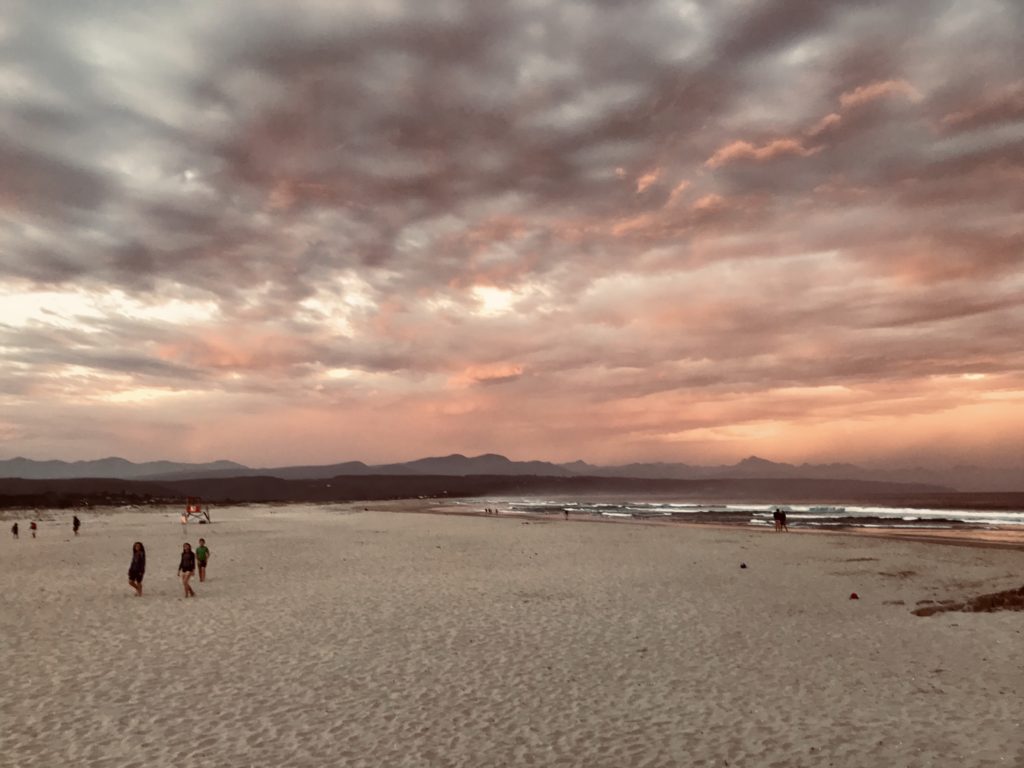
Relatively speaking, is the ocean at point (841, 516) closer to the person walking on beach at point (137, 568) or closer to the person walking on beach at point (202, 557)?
the person walking on beach at point (202, 557)

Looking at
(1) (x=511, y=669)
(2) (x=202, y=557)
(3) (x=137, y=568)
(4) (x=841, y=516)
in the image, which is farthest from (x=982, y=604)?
(4) (x=841, y=516)

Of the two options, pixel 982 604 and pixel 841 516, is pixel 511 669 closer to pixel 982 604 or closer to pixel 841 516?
pixel 982 604

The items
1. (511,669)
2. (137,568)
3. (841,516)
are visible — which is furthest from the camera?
(841,516)

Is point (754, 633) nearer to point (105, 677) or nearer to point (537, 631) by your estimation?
point (537, 631)

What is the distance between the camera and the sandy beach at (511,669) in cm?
984

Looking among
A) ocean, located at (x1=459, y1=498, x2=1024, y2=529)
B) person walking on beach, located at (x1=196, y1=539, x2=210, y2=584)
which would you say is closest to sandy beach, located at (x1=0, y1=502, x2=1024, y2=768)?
person walking on beach, located at (x1=196, y1=539, x2=210, y2=584)

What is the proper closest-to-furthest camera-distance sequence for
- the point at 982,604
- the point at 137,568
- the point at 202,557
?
1. the point at 982,604
2. the point at 137,568
3. the point at 202,557

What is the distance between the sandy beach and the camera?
9.84 meters

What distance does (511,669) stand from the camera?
13.9 meters

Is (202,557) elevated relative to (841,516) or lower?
elevated

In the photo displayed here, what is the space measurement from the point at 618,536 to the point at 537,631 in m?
30.1

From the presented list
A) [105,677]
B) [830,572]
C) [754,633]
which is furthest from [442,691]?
[830,572]

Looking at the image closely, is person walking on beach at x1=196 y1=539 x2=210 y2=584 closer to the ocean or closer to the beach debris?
the beach debris

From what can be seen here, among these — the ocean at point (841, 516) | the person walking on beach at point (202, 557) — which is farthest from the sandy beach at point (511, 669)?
the ocean at point (841, 516)
